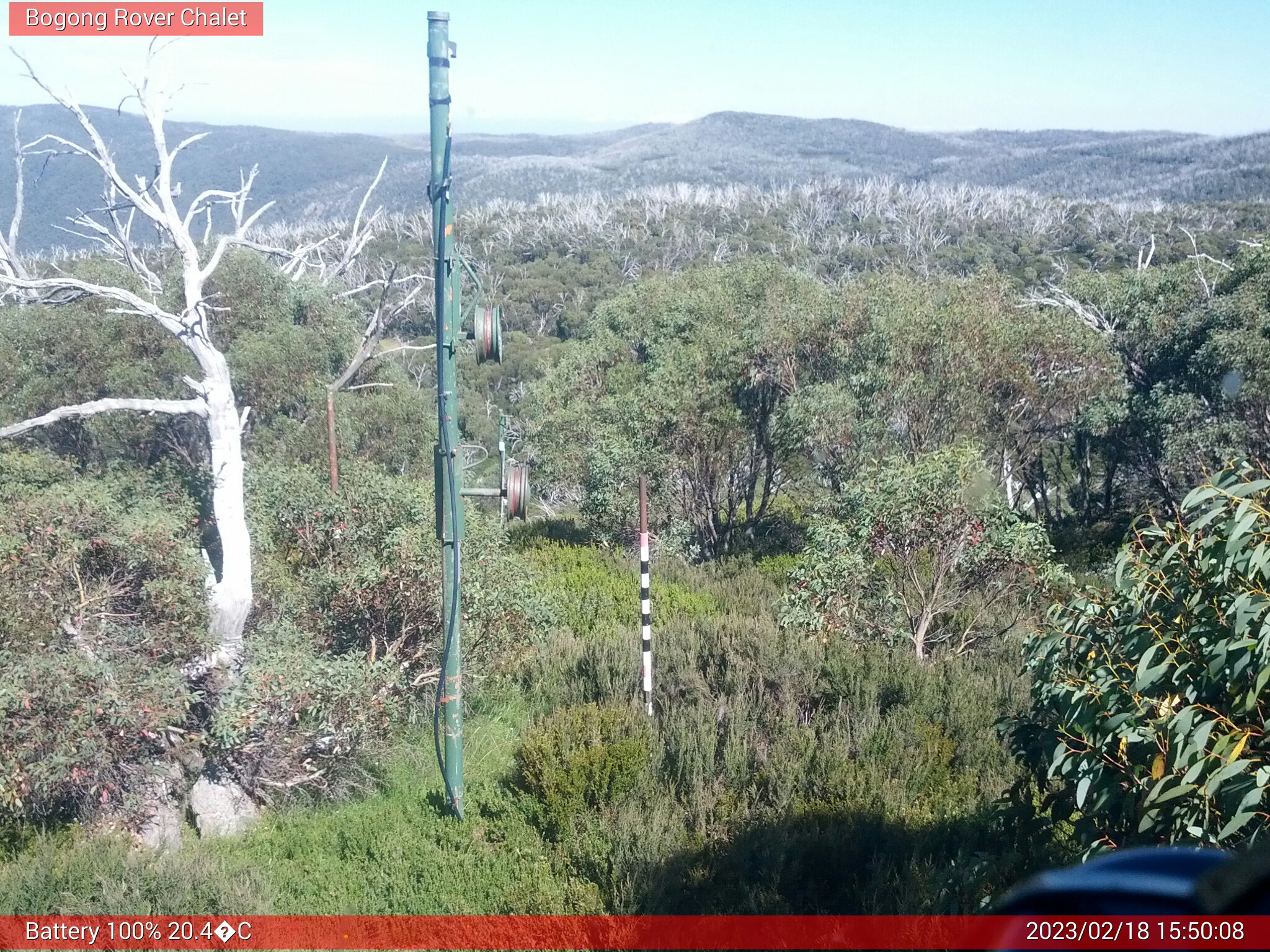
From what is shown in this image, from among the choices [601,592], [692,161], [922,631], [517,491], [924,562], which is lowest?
[601,592]

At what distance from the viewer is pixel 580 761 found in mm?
6988

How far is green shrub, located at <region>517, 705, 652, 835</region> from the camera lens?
6.87 m

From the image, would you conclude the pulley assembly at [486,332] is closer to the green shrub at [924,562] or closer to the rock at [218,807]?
the rock at [218,807]

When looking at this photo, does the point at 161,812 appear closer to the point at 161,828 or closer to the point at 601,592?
the point at 161,828

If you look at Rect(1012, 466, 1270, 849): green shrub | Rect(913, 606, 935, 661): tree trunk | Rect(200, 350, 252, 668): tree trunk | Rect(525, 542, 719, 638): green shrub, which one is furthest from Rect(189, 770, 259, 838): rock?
Rect(913, 606, 935, 661): tree trunk

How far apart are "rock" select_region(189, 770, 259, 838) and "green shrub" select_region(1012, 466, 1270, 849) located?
546 cm

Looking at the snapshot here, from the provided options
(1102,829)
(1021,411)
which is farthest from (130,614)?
(1021,411)

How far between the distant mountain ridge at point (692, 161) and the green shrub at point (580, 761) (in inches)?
1344

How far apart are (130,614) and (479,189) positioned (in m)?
99.5

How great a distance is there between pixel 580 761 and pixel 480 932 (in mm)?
1652

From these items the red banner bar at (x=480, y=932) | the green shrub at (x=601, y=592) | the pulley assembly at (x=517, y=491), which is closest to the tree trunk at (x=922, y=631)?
the green shrub at (x=601, y=592)

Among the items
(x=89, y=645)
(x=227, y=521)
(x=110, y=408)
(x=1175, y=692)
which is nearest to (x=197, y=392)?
(x=110, y=408)

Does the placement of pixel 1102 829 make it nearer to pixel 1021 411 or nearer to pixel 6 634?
pixel 6 634

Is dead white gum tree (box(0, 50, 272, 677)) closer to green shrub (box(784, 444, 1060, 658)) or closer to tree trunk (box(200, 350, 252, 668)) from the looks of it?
tree trunk (box(200, 350, 252, 668))
